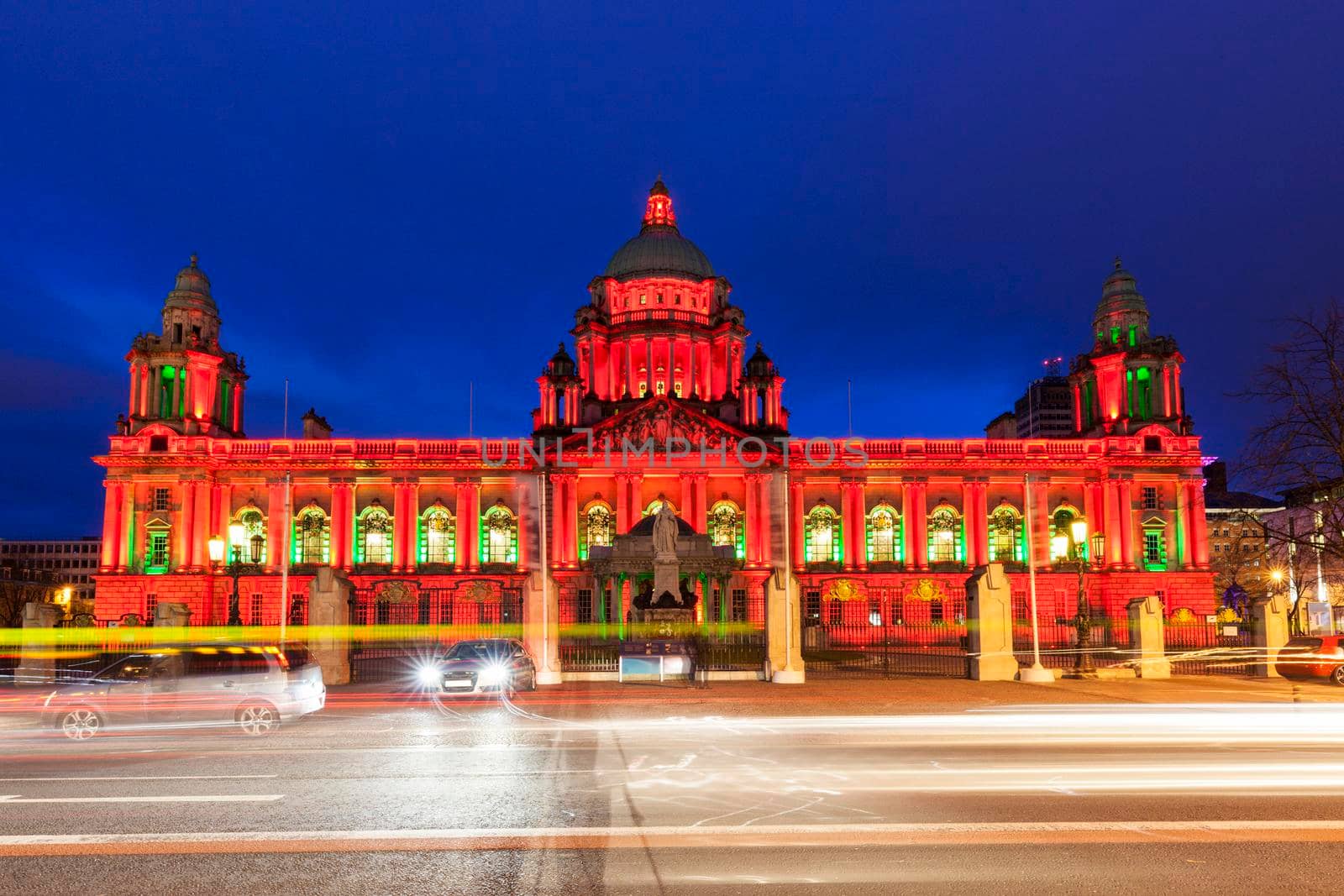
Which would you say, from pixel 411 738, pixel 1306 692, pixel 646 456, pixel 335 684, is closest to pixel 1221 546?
pixel 646 456

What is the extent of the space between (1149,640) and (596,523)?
152 ft

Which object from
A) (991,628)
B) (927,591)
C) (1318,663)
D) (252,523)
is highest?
(252,523)

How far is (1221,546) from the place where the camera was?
121125 millimetres

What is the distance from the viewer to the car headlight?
29.8m

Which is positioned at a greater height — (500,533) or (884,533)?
(500,533)

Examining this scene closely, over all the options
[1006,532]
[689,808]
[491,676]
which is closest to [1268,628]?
[491,676]

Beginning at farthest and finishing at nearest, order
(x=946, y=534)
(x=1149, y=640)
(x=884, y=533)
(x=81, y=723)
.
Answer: (x=946, y=534)
(x=884, y=533)
(x=1149, y=640)
(x=81, y=723)

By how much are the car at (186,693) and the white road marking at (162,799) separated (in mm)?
7152

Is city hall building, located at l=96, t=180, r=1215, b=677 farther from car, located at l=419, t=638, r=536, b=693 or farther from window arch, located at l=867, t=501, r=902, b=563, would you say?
car, located at l=419, t=638, r=536, b=693

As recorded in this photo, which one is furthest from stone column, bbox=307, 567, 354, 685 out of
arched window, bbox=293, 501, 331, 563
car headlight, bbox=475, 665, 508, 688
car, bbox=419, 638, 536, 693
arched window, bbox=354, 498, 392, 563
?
arched window, bbox=293, 501, 331, 563

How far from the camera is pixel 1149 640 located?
116ft

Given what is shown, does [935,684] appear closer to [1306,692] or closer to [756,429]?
[1306,692]

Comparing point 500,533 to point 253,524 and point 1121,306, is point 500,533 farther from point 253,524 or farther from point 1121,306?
point 1121,306

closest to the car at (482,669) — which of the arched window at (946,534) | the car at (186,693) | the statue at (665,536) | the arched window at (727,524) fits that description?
the car at (186,693)
